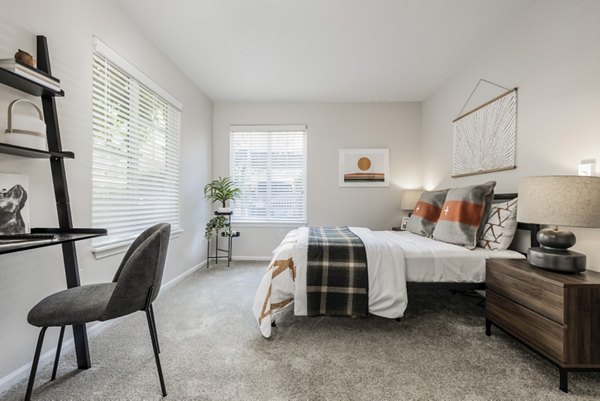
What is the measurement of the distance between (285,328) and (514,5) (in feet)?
11.0

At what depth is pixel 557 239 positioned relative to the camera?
1597 millimetres

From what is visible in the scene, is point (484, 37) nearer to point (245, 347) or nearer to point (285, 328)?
point (285, 328)

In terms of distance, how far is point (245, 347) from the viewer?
1.80 meters

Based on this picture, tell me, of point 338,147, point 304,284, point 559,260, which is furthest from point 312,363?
point 338,147

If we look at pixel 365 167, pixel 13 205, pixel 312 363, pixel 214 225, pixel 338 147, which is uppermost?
pixel 338 147

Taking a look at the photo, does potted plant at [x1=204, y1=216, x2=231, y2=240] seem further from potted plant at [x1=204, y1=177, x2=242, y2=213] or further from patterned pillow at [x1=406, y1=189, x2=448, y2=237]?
patterned pillow at [x1=406, y1=189, x2=448, y2=237]

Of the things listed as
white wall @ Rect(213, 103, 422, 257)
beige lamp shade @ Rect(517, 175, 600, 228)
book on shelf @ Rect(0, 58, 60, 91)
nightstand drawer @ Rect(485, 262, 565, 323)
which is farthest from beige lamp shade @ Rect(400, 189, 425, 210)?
book on shelf @ Rect(0, 58, 60, 91)

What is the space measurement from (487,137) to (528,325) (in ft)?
6.35

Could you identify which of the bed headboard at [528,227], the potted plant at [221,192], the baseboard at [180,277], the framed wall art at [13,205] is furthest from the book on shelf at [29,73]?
the bed headboard at [528,227]

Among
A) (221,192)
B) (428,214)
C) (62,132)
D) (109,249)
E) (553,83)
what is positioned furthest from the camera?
(221,192)

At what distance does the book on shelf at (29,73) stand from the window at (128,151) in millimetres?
607

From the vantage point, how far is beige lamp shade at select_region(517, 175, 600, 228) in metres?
1.41

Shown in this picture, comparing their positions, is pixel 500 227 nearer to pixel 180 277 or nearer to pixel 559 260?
pixel 559 260

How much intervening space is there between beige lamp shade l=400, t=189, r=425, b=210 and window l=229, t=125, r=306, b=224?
159cm
